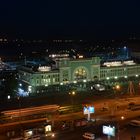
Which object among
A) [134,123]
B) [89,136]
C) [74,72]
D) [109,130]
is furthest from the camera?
[74,72]

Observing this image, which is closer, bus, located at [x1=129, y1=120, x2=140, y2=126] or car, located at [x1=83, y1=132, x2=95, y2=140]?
car, located at [x1=83, y1=132, x2=95, y2=140]

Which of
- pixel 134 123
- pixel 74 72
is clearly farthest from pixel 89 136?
pixel 74 72

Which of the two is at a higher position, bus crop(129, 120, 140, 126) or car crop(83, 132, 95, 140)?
bus crop(129, 120, 140, 126)

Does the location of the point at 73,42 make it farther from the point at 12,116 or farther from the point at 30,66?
the point at 12,116

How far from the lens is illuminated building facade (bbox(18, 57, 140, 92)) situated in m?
35.5

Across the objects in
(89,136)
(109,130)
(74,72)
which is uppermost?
(74,72)

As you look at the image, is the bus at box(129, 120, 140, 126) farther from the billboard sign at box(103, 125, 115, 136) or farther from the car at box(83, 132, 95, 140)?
the billboard sign at box(103, 125, 115, 136)

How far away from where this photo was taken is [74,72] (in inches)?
1476

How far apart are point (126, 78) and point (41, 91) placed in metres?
10.9

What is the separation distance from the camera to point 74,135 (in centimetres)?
1866

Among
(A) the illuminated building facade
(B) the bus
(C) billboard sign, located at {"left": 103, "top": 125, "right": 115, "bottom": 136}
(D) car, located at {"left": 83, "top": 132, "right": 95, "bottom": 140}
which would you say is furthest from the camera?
(A) the illuminated building facade

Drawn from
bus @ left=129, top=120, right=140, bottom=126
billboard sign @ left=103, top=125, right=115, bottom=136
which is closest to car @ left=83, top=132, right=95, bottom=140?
billboard sign @ left=103, top=125, right=115, bottom=136

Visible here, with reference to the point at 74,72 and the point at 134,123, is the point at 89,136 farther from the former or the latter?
the point at 74,72

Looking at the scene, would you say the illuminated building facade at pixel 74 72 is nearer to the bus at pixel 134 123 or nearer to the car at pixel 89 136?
the bus at pixel 134 123
